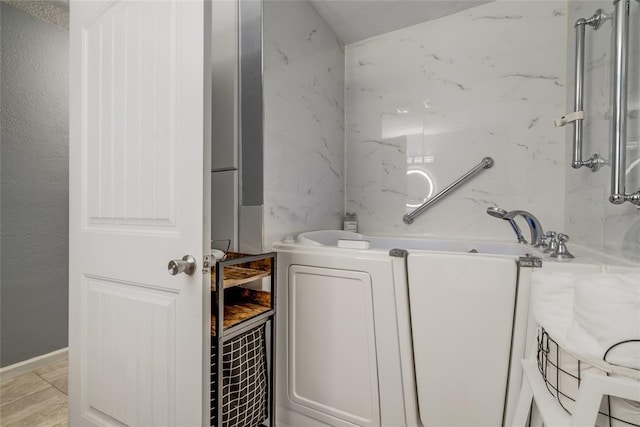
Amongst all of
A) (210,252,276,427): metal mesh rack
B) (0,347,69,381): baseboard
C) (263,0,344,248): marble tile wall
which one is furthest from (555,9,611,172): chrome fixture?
(0,347,69,381): baseboard

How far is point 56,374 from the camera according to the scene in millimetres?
1850

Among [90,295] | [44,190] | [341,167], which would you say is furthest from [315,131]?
[44,190]

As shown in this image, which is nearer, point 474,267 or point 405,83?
point 474,267

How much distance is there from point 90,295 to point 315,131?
4.96ft

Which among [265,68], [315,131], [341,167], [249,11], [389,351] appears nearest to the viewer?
[389,351]

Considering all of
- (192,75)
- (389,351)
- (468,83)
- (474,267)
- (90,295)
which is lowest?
(389,351)

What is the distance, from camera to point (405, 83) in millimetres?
2186

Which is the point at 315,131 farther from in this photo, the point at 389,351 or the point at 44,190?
the point at 44,190

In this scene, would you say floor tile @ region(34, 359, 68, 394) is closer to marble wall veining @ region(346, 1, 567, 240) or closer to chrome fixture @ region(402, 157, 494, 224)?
marble wall veining @ region(346, 1, 567, 240)

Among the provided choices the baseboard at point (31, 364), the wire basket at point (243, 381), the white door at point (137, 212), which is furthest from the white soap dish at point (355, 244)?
the baseboard at point (31, 364)

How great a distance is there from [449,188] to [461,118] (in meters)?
0.50

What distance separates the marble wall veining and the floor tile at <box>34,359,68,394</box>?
221 centimetres

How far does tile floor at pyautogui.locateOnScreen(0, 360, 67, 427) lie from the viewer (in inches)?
56.6

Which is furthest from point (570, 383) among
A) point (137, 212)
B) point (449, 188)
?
point (449, 188)
